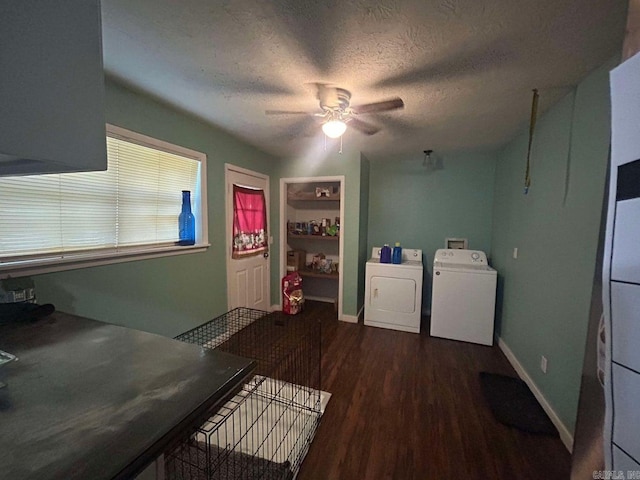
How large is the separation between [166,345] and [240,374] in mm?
341

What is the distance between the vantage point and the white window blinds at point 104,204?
1.37 meters

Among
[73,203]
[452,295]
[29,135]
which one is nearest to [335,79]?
[29,135]

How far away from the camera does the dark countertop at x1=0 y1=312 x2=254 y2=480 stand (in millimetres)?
456

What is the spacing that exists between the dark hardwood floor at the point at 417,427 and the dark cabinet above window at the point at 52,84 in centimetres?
173

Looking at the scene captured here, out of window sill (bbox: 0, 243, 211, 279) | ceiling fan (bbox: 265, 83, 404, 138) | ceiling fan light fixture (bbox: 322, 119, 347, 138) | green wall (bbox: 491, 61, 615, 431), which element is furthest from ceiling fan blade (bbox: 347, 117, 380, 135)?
window sill (bbox: 0, 243, 211, 279)

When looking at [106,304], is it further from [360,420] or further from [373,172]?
[373,172]

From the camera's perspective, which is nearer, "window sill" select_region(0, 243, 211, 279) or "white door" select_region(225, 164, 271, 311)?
"window sill" select_region(0, 243, 211, 279)

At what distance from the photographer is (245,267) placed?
10.3 ft

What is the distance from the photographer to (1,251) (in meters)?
1.32

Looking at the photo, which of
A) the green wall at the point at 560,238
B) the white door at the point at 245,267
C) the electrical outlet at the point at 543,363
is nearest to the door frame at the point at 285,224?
the white door at the point at 245,267

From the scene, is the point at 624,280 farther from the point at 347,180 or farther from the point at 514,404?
the point at 347,180

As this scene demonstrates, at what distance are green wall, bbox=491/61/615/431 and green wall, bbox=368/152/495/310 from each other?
0.81m

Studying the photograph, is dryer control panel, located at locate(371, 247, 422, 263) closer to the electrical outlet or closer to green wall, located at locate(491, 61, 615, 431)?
green wall, located at locate(491, 61, 615, 431)

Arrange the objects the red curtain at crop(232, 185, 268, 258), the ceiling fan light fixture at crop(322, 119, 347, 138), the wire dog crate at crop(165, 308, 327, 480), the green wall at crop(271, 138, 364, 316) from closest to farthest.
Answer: the wire dog crate at crop(165, 308, 327, 480), the ceiling fan light fixture at crop(322, 119, 347, 138), the red curtain at crop(232, 185, 268, 258), the green wall at crop(271, 138, 364, 316)
